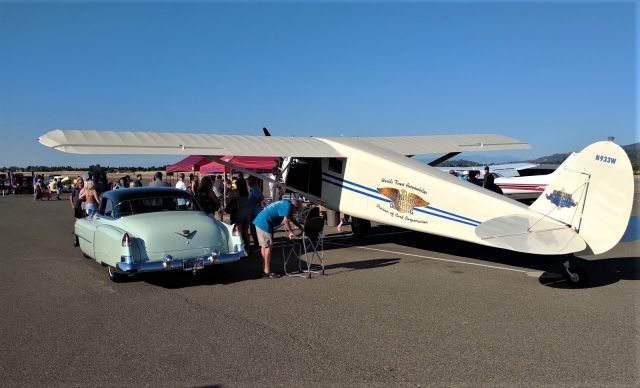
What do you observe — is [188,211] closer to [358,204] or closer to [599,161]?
[358,204]

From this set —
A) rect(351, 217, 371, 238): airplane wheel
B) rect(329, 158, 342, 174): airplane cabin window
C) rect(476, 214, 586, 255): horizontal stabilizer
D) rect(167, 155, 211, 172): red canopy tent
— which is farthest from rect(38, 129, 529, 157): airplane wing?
rect(167, 155, 211, 172): red canopy tent

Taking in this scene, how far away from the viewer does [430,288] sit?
707 centimetres

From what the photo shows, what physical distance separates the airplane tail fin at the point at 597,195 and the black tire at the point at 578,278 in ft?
1.72

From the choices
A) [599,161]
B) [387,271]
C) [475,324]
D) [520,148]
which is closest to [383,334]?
[475,324]

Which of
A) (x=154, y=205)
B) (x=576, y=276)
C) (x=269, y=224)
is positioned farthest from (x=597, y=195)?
(x=154, y=205)

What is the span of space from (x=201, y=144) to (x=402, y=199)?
165 inches

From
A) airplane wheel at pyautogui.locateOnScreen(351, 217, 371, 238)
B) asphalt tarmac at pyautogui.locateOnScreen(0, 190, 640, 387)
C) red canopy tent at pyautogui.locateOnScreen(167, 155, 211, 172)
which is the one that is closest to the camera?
asphalt tarmac at pyautogui.locateOnScreen(0, 190, 640, 387)

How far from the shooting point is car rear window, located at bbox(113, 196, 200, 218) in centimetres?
791

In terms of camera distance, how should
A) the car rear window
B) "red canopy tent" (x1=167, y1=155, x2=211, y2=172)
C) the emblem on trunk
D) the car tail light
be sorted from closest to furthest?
the car tail light
the emblem on trunk
the car rear window
"red canopy tent" (x1=167, y1=155, x2=211, y2=172)

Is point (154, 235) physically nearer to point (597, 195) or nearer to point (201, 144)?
point (201, 144)

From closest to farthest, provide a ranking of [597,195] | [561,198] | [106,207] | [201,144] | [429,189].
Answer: [597,195] → [561,198] → [106,207] → [429,189] → [201,144]

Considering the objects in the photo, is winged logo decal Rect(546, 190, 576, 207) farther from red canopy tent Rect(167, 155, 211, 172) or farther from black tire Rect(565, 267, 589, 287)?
red canopy tent Rect(167, 155, 211, 172)

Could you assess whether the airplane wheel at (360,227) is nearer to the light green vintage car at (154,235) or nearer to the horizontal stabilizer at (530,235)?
the light green vintage car at (154,235)

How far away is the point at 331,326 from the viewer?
211 inches
